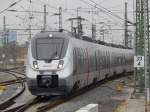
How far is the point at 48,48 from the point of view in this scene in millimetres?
23953

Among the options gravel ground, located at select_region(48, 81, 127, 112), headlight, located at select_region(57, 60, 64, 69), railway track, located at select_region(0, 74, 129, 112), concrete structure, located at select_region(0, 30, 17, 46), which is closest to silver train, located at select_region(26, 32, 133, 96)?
headlight, located at select_region(57, 60, 64, 69)

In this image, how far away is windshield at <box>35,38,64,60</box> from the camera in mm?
23703

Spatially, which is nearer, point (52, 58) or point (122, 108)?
point (122, 108)

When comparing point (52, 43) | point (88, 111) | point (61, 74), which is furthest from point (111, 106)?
point (88, 111)

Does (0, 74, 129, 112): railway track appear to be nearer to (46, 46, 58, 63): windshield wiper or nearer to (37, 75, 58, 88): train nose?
(37, 75, 58, 88): train nose

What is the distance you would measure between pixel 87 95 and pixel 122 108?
6.06 m

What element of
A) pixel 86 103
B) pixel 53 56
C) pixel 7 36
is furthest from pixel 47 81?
pixel 7 36

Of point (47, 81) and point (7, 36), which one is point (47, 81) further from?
point (7, 36)

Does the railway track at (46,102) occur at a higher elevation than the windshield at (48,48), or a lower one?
lower

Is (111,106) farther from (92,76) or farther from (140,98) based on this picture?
(92,76)

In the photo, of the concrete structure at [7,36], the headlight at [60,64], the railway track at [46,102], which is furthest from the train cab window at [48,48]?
the concrete structure at [7,36]

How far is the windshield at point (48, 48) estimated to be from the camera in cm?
2370

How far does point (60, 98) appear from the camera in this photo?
2572 centimetres

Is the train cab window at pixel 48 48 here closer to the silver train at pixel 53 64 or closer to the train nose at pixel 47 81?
the silver train at pixel 53 64
